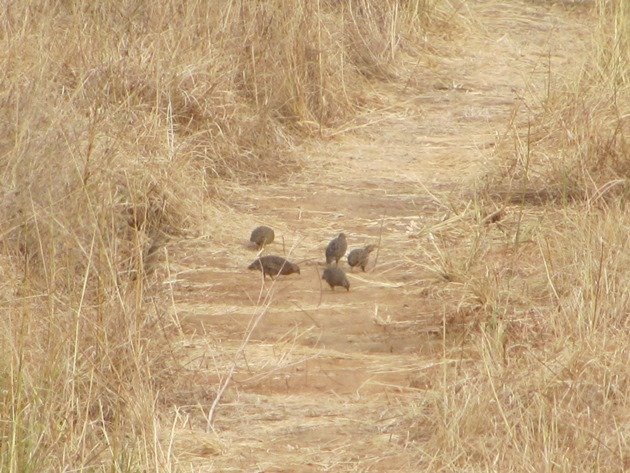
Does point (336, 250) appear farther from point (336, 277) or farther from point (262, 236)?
point (262, 236)

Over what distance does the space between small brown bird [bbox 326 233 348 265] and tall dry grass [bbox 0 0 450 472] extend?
82cm

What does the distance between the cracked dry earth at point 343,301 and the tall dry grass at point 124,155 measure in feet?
0.70

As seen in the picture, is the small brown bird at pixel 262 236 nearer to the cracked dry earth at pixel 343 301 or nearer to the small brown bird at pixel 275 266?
the cracked dry earth at pixel 343 301

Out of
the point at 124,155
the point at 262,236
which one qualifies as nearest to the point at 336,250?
the point at 262,236

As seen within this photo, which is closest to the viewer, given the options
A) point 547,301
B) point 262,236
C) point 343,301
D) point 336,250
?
point 547,301

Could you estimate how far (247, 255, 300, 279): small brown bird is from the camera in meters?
5.99

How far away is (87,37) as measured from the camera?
7.27m

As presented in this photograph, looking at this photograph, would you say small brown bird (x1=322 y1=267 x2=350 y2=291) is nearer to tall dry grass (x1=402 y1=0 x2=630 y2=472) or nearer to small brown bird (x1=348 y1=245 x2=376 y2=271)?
small brown bird (x1=348 y1=245 x2=376 y2=271)

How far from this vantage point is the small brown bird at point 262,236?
6.43 metres

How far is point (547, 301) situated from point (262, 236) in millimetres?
1716

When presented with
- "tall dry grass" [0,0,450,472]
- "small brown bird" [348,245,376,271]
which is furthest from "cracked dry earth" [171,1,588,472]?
"tall dry grass" [0,0,450,472]

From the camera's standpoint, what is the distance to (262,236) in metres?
6.43

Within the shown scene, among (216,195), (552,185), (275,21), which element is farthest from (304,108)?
(552,185)

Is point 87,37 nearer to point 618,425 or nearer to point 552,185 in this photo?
point 552,185
